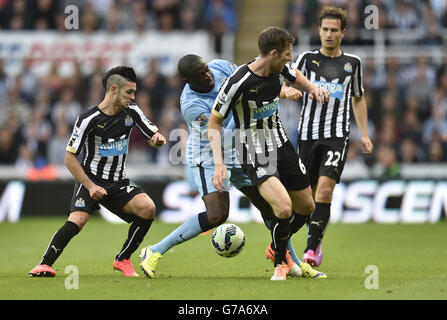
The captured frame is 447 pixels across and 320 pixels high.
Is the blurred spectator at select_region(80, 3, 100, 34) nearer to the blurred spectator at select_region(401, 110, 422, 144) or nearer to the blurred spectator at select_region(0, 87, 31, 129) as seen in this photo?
the blurred spectator at select_region(0, 87, 31, 129)

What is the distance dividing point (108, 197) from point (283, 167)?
1666 mm

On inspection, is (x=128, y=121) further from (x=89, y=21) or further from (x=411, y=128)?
(x=89, y=21)

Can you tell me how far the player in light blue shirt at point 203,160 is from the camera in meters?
8.01

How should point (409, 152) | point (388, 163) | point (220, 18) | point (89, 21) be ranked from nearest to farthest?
1. point (388, 163)
2. point (409, 152)
3. point (89, 21)
4. point (220, 18)

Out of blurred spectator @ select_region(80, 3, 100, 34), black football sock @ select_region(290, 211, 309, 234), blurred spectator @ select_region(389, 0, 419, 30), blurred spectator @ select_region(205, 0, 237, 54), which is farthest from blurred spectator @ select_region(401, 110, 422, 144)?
black football sock @ select_region(290, 211, 309, 234)

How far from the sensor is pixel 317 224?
8625 mm

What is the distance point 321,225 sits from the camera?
8633mm

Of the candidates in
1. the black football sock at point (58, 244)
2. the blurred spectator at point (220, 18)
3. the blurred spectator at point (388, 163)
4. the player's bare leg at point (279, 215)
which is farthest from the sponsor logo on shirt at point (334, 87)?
the blurred spectator at point (220, 18)

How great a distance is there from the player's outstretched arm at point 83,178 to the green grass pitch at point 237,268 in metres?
0.74

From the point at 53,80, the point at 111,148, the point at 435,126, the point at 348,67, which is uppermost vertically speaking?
the point at 348,67

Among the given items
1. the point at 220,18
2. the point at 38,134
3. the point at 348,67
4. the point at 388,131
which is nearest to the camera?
the point at 348,67

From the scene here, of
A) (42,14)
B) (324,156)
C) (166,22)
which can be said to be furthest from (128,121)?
(42,14)

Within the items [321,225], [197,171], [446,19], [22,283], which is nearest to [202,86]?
[197,171]

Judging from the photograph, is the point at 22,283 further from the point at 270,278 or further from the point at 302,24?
the point at 302,24
